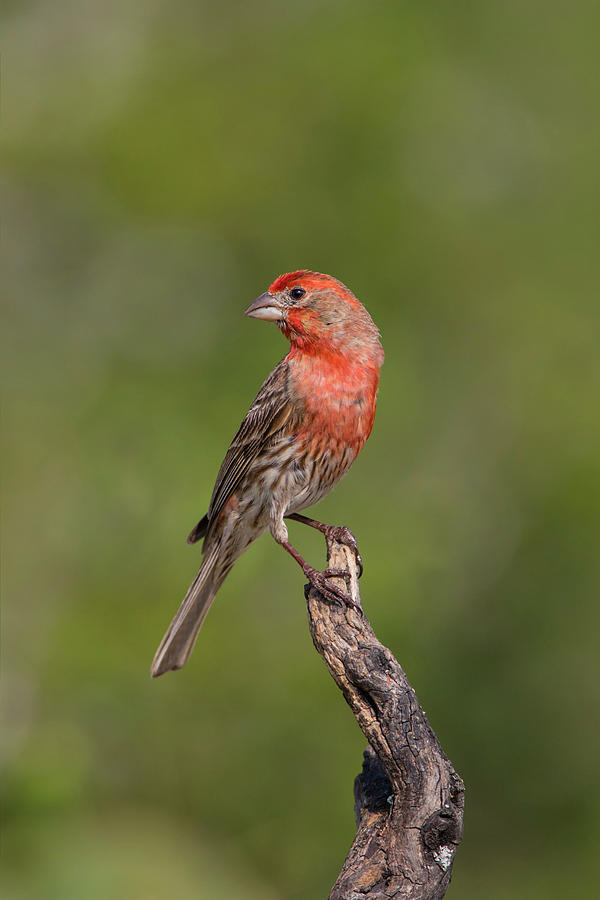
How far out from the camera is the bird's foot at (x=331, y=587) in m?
4.61

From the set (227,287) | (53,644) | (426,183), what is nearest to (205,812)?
(53,644)

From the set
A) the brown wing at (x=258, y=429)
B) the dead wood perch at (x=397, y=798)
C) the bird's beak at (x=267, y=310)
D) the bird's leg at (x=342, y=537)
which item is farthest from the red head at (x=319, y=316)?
the dead wood perch at (x=397, y=798)

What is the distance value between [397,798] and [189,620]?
2.40m

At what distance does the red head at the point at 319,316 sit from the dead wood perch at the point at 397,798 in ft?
6.68

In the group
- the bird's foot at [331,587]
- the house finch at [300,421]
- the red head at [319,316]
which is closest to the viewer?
the bird's foot at [331,587]

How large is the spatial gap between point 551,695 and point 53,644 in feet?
13.7

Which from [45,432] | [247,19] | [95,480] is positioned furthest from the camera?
[247,19]

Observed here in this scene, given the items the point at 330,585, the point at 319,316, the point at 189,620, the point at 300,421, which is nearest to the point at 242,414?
the point at 189,620

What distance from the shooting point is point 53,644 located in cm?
841

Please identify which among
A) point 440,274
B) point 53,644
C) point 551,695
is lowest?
point 551,695

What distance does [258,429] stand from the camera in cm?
582

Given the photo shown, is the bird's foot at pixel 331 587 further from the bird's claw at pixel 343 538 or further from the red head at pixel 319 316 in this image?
the red head at pixel 319 316

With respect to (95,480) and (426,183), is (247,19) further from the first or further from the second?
(95,480)

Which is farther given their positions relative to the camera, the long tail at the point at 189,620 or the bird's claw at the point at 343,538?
the long tail at the point at 189,620
